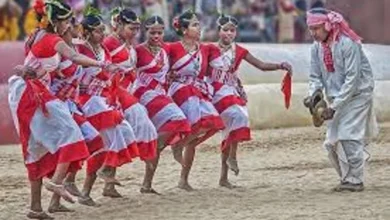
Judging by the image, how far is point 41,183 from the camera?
10266mm

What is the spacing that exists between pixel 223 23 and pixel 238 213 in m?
2.34

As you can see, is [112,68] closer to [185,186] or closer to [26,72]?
[26,72]

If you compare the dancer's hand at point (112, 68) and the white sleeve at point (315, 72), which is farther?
the white sleeve at point (315, 72)

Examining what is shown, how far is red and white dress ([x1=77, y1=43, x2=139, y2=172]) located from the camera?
10.8 m

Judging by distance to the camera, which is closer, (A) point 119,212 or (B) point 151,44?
(A) point 119,212

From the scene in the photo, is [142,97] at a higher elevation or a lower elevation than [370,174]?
higher

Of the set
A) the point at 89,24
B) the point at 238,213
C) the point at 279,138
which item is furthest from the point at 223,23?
the point at 279,138

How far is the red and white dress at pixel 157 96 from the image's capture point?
11594 mm

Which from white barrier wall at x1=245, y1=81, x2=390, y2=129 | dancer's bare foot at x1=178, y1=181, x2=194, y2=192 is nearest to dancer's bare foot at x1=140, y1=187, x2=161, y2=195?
dancer's bare foot at x1=178, y1=181, x2=194, y2=192

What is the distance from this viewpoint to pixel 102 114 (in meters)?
10.8

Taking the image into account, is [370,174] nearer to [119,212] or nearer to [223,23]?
[223,23]

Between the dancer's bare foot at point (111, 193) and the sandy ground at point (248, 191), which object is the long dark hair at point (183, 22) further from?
Answer: the dancer's bare foot at point (111, 193)

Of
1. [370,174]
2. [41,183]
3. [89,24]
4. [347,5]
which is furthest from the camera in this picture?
[347,5]

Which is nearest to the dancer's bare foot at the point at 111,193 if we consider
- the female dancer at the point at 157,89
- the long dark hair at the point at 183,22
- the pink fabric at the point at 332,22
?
the female dancer at the point at 157,89
